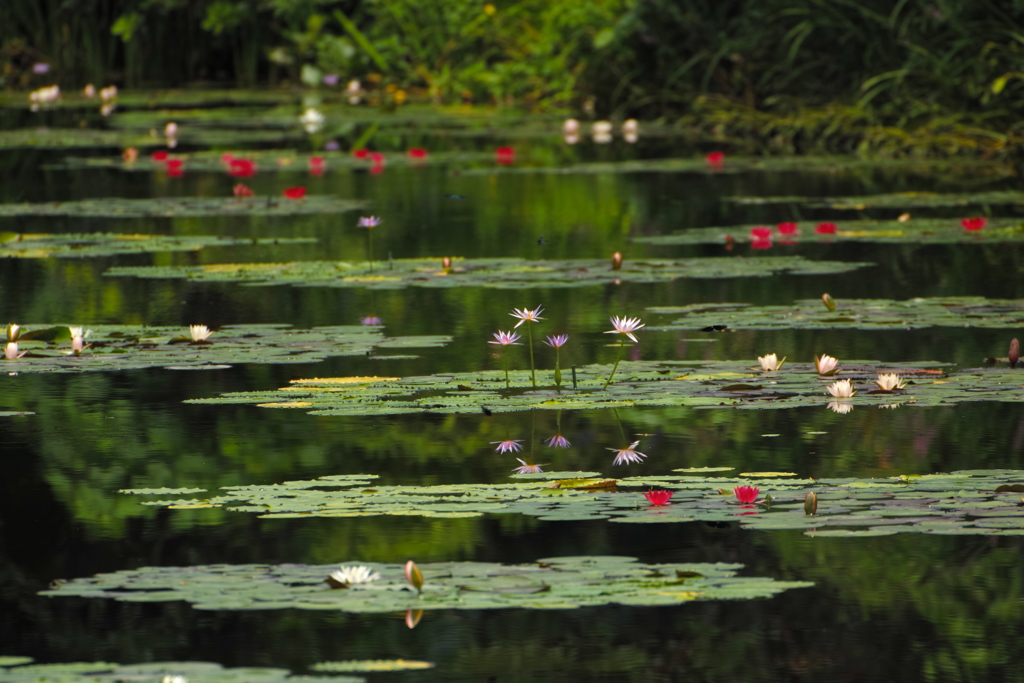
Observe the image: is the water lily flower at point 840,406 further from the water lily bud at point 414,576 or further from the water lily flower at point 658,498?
the water lily bud at point 414,576

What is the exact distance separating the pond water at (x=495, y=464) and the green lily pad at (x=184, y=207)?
129 centimetres

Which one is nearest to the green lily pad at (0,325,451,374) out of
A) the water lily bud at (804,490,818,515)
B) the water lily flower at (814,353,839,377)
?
the water lily flower at (814,353,839,377)

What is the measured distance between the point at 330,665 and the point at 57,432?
2053 millimetres

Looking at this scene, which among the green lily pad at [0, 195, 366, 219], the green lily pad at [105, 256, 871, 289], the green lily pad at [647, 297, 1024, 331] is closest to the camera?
the green lily pad at [647, 297, 1024, 331]

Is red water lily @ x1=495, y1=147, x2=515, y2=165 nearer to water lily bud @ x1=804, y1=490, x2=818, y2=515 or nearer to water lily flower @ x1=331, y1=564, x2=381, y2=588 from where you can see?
water lily bud @ x1=804, y1=490, x2=818, y2=515

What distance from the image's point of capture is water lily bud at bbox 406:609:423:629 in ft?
10.2

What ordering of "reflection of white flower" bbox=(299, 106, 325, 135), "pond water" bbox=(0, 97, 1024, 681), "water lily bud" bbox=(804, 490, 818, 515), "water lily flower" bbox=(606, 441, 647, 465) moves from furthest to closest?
"reflection of white flower" bbox=(299, 106, 325, 135) < "water lily flower" bbox=(606, 441, 647, 465) < "water lily bud" bbox=(804, 490, 818, 515) < "pond water" bbox=(0, 97, 1024, 681)

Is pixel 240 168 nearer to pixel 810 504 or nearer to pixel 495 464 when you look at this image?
pixel 495 464

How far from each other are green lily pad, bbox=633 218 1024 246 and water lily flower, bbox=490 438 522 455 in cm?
376

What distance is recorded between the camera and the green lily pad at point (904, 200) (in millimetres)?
9938

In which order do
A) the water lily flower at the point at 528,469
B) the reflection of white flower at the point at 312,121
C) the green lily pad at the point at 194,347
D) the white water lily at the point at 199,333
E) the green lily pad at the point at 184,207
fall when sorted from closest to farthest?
the water lily flower at the point at 528,469, the green lily pad at the point at 194,347, the white water lily at the point at 199,333, the green lily pad at the point at 184,207, the reflection of white flower at the point at 312,121

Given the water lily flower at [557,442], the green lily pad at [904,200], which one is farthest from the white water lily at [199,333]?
the green lily pad at [904,200]

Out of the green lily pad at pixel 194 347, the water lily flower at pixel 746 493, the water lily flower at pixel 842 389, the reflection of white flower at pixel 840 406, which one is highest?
the green lily pad at pixel 194 347

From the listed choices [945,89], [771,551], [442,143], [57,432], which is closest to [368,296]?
[57,432]
